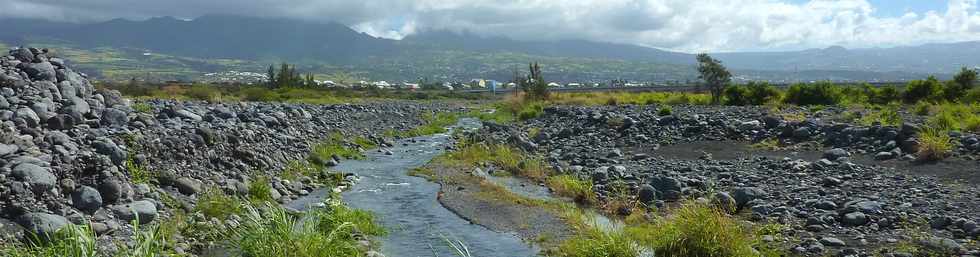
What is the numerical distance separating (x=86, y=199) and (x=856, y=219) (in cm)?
1374

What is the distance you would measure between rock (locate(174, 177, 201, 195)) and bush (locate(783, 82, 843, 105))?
45.7m

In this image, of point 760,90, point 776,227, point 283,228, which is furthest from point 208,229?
point 760,90

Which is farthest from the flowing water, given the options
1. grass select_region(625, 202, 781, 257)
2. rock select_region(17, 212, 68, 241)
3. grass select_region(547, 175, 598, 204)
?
rock select_region(17, 212, 68, 241)

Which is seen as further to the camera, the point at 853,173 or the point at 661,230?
the point at 853,173

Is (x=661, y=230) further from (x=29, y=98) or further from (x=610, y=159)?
(x=29, y=98)

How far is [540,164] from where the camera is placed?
77.9ft

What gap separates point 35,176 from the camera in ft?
39.1

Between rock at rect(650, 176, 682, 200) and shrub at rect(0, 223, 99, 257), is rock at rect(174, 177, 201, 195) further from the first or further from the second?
rock at rect(650, 176, 682, 200)

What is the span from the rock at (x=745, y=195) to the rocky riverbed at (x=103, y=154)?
439 inches

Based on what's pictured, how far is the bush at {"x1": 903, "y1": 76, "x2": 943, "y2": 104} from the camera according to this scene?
4734cm

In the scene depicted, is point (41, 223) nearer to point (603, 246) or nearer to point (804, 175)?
point (603, 246)

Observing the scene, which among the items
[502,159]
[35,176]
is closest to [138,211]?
[35,176]

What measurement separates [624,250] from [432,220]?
6.43 metres

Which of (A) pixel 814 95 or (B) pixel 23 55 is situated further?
(A) pixel 814 95
